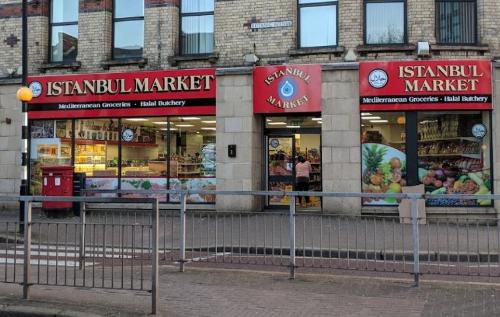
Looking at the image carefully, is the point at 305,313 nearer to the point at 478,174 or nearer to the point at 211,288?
the point at 211,288

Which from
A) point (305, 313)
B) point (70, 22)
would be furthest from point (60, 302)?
point (70, 22)

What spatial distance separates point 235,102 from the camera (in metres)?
16.2

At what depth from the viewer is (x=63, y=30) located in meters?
18.3

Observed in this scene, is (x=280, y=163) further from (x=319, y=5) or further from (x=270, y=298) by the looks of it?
(x=270, y=298)

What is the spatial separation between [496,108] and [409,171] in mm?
2701

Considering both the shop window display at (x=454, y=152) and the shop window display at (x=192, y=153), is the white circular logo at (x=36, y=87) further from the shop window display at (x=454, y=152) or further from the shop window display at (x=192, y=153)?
the shop window display at (x=454, y=152)

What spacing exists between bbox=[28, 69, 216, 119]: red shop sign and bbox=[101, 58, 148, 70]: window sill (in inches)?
13.0

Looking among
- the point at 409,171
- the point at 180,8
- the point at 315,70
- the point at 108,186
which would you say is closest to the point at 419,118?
the point at 409,171

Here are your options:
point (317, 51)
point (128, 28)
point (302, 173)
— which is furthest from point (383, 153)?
point (128, 28)

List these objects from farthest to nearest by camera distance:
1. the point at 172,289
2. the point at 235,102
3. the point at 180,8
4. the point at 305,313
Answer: the point at 180,8
the point at 235,102
the point at 172,289
the point at 305,313

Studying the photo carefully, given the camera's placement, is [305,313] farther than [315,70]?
No

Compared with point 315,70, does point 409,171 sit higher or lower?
lower

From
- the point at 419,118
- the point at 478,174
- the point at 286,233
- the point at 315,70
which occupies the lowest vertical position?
the point at 286,233

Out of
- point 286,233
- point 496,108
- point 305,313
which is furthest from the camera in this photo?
point 496,108
